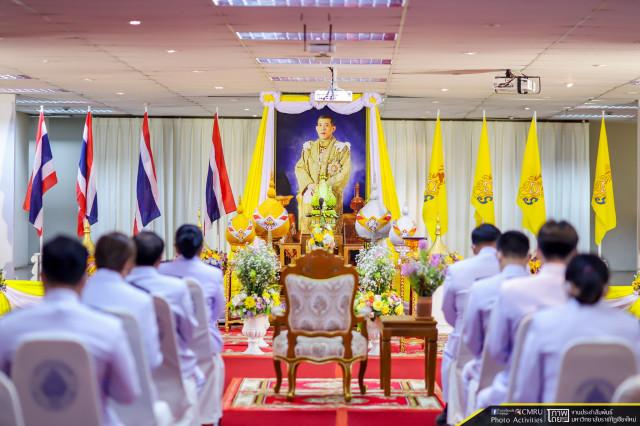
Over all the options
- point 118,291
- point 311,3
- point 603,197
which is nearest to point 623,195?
point 603,197

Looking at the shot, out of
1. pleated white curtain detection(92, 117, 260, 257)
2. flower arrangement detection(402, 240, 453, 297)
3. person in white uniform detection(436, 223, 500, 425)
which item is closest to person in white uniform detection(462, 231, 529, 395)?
person in white uniform detection(436, 223, 500, 425)

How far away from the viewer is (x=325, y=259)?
21.6 ft

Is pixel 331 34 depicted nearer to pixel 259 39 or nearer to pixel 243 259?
pixel 259 39

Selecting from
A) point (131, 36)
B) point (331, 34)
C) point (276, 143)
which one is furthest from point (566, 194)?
point (131, 36)

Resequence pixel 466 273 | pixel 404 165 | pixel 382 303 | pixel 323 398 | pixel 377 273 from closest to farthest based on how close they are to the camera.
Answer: pixel 466 273 < pixel 323 398 < pixel 382 303 < pixel 377 273 < pixel 404 165

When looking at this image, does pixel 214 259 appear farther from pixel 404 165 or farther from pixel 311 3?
pixel 404 165

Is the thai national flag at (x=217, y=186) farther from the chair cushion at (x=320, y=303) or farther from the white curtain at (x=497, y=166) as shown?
the chair cushion at (x=320, y=303)

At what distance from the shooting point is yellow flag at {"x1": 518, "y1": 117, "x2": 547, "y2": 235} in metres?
13.6

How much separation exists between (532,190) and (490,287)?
9.60m

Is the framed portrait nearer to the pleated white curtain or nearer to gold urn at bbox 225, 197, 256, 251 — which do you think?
gold urn at bbox 225, 197, 256, 251

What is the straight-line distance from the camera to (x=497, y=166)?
18.3 meters

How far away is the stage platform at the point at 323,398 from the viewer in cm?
607

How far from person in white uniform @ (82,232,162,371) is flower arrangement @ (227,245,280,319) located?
4.78m

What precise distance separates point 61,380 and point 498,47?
7.68 metres
